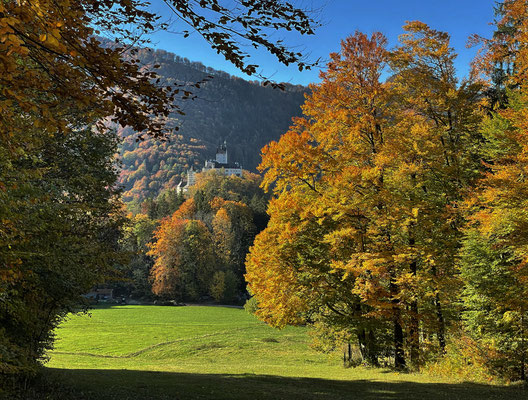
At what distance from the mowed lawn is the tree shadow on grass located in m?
0.03

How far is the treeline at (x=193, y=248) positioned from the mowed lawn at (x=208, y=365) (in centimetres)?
1226

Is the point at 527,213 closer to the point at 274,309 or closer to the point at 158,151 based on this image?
the point at 274,309

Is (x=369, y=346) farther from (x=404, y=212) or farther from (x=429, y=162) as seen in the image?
(x=429, y=162)

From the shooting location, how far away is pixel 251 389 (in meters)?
11.4

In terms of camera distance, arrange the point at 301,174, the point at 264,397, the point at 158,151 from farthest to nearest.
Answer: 1. the point at 158,151
2. the point at 301,174
3. the point at 264,397

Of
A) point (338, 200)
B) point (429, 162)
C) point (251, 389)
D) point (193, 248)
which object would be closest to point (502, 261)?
point (429, 162)

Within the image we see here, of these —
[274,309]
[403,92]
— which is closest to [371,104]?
[403,92]

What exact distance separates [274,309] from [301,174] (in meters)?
5.74

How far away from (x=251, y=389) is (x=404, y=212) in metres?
7.22

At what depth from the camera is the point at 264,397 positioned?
33.2 feet

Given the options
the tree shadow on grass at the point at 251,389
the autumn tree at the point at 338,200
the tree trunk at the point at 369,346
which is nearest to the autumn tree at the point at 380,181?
the autumn tree at the point at 338,200

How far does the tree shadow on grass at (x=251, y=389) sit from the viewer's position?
10.0 meters

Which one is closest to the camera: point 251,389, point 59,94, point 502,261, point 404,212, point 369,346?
point 59,94

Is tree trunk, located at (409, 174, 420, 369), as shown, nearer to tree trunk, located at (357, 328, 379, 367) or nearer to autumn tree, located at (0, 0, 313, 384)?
tree trunk, located at (357, 328, 379, 367)
